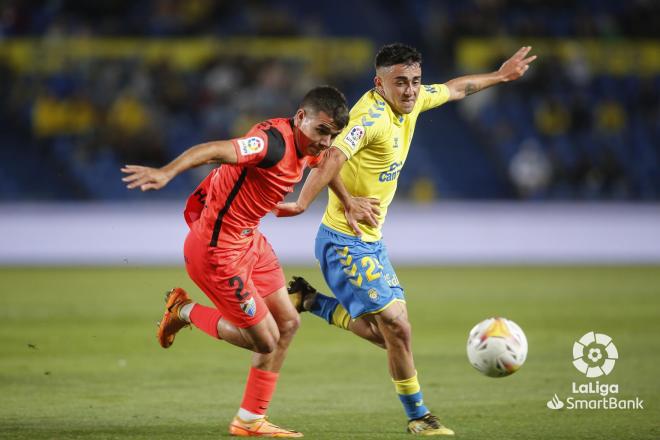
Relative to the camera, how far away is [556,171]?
2252cm

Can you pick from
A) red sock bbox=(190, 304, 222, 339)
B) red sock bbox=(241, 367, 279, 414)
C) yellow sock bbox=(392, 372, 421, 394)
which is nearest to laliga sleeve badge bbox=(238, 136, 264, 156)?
red sock bbox=(190, 304, 222, 339)

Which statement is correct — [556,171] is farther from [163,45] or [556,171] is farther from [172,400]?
[172,400]

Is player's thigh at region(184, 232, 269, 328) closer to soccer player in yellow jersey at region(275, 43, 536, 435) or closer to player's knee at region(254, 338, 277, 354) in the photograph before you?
player's knee at region(254, 338, 277, 354)

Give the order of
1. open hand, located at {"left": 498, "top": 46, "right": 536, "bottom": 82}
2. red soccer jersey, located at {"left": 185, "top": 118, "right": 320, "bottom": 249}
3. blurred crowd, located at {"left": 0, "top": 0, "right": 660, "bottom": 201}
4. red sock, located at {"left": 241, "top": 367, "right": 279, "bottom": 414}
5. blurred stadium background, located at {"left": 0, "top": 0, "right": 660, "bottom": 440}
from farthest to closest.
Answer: blurred crowd, located at {"left": 0, "top": 0, "right": 660, "bottom": 201}
blurred stadium background, located at {"left": 0, "top": 0, "right": 660, "bottom": 440}
open hand, located at {"left": 498, "top": 46, "right": 536, "bottom": 82}
red sock, located at {"left": 241, "top": 367, "right": 279, "bottom": 414}
red soccer jersey, located at {"left": 185, "top": 118, "right": 320, "bottom": 249}

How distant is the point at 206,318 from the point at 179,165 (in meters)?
1.81

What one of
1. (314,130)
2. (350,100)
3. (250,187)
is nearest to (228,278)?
(250,187)

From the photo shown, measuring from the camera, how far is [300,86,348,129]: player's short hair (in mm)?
6688

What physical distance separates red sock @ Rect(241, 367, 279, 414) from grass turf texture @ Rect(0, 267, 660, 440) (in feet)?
0.88

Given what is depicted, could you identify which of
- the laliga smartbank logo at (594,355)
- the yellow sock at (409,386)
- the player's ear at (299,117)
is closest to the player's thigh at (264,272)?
the player's ear at (299,117)

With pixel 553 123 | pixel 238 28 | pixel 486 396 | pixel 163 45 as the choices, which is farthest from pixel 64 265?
pixel 486 396

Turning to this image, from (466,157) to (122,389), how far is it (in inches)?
640

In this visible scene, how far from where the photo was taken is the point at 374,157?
293 inches

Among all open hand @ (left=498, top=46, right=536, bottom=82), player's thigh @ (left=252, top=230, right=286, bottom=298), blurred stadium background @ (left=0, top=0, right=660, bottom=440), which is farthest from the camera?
blurred stadium background @ (left=0, top=0, right=660, bottom=440)

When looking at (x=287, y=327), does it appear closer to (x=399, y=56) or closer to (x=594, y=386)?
(x=399, y=56)
